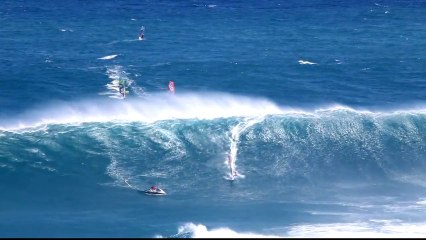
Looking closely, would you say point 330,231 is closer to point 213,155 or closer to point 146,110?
point 213,155

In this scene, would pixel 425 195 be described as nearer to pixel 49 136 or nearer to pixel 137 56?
pixel 49 136

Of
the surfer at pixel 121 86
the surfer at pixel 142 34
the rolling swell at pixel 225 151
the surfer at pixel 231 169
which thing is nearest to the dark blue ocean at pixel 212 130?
the rolling swell at pixel 225 151

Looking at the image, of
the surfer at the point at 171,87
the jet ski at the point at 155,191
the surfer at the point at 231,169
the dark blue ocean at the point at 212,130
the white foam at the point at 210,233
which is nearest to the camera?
the white foam at the point at 210,233

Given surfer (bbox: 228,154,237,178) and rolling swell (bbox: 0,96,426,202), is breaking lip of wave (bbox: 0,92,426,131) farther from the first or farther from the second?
surfer (bbox: 228,154,237,178)

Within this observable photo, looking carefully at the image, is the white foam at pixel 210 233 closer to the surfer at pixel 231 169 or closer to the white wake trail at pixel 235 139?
the white wake trail at pixel 235 139

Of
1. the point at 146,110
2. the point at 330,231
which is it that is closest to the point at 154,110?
the point at 146,110

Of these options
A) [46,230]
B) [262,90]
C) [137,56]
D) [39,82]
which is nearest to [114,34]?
[137,56]
